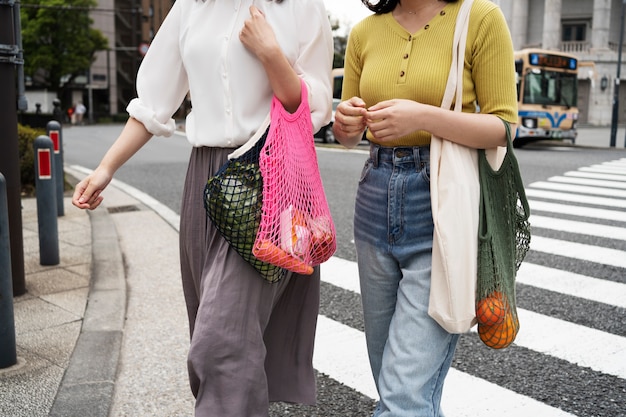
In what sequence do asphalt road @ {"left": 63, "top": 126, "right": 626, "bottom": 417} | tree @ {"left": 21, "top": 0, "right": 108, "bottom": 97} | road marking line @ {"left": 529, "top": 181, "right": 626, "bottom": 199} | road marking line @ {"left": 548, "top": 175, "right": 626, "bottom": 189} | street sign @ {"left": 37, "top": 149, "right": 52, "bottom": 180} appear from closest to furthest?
asphalt road @ {"left": 63, "top": 126, "right": 626, "bottom": 417}, street sign @ {"left": 37, "top": 149, "right": 52, "bottom": 180}, road marking line @ {"left": 529, "top": 181, "right": 626, "bottom": 199}, road marking line @ {"left": 548, "top": 175, "right": 626, "bottom": 189}, tree @ {"left": 21, "top": 0, "right": 108, "bottom": 97}

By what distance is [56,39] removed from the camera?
47562 millimetres

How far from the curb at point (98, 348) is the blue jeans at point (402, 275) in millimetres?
1531

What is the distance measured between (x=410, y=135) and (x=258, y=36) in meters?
0.52

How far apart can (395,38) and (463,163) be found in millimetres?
446

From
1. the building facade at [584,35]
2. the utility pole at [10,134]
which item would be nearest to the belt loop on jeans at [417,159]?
the utility pole at [10,134]

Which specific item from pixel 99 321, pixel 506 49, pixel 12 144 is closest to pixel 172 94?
pixel 506 49

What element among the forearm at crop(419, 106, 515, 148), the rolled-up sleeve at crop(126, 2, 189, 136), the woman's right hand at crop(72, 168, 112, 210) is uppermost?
the rolled-up sleeve at crop(126, 2, 189, 136)

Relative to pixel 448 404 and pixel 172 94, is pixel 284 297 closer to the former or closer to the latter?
pixel 172 94

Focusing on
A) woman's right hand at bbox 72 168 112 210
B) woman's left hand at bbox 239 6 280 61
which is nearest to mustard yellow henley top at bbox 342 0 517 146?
woman's left hand at bbox 239 6 280 61

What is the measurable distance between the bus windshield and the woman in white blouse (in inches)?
730

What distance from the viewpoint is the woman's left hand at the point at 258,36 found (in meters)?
1.91

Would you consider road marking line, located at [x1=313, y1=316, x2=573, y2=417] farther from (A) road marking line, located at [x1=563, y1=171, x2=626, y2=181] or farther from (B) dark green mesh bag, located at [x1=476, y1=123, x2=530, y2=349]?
(A) road marking line, located at [x1=563, y1=171, x2=626, y2=181]

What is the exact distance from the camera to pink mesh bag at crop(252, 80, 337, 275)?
73.3 inches

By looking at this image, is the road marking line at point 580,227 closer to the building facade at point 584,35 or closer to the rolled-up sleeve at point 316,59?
the rolled-up sleeve at point 316,59
